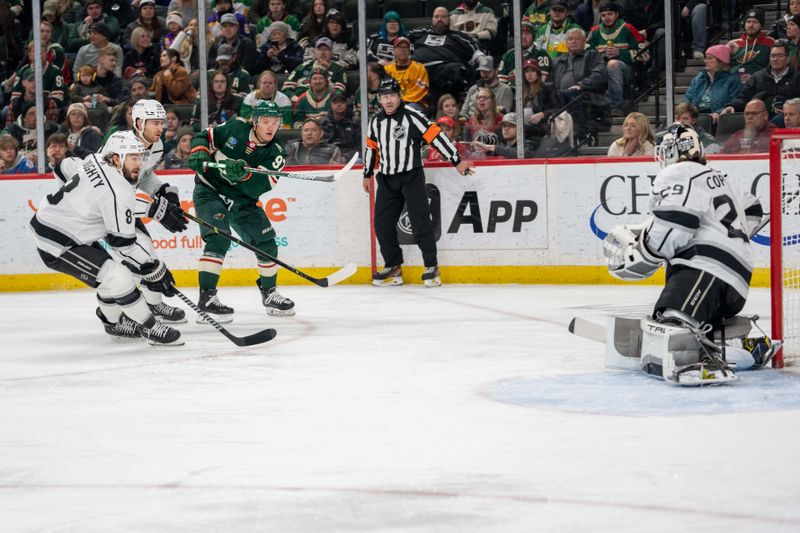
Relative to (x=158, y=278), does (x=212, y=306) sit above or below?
below

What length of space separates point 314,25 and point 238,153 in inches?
105

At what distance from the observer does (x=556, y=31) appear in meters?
8.02

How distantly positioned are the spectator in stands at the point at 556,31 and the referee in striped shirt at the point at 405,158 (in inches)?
36.2

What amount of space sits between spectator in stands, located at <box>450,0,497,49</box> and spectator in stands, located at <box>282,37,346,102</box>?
2.86 feet

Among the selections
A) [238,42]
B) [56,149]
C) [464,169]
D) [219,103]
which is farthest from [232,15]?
[464,169]

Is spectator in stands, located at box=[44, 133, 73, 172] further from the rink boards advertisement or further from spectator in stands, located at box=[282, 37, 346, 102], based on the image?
spectator in stands, located at box=[282, 37, 346, 102]

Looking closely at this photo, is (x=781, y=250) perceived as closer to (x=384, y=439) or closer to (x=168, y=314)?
(x=384, y=439)

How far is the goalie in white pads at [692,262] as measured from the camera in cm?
411

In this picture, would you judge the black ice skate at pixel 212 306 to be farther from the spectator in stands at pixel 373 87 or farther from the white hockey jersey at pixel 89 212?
the spectator in stands at pixel 373 87

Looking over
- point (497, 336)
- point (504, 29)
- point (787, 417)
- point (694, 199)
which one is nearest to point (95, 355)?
point (497, 336)

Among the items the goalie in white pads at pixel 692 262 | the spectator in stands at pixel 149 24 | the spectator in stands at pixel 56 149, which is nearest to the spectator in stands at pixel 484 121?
the spectator in stands at pixel 149 24

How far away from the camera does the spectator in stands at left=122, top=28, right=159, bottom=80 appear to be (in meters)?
9.04

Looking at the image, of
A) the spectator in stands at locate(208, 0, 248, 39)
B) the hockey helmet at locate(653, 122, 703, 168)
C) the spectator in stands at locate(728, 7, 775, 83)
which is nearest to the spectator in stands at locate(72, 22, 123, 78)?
the spectator in stands at locate(208, 0, 248, 39)

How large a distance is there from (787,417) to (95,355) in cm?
296
